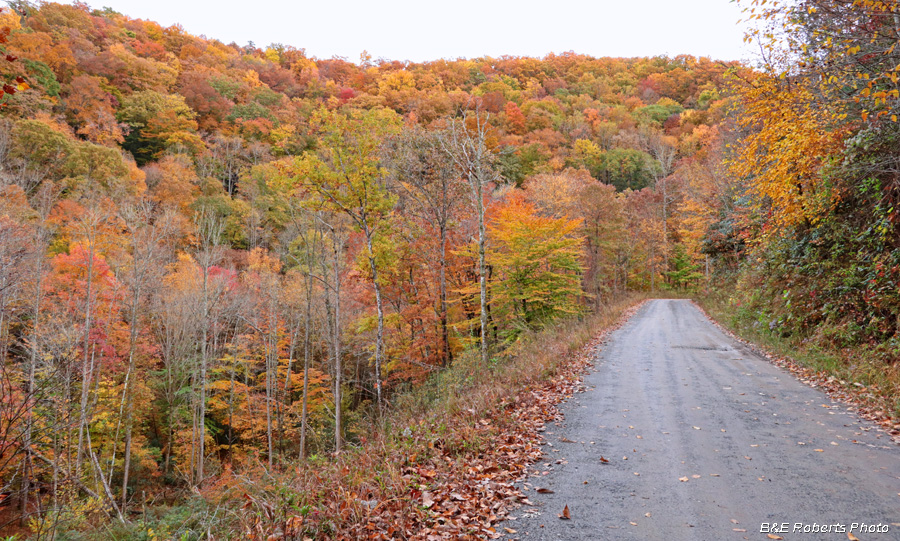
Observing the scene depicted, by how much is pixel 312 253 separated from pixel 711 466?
1608 centimetres

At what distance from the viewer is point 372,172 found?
46.1 feet

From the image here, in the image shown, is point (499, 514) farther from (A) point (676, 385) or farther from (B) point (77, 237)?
(B) point (77, 237)

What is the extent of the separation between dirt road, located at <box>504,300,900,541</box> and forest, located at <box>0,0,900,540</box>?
1.44 metres

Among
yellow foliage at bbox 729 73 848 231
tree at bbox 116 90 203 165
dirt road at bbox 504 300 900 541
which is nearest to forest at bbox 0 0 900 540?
yellow foliage at bbox 729 73 848 231

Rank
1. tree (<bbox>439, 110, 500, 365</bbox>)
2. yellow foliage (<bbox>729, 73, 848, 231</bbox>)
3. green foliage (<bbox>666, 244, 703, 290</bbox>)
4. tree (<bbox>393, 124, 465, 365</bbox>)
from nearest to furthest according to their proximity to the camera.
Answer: yellow foliage (<bbox>729, 73, 848, 231</bbox>)
tree (<bbox>439, 110, 500, 365</bbox>)
tree (<bbox>393, 124, 465, 365</bbox>)
green foliage (<bbox>666, 244, 703, 290</bbox>)

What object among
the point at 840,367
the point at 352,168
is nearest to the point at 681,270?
the point at 840,367

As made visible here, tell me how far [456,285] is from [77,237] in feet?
73.6

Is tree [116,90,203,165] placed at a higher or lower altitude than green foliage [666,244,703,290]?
higher

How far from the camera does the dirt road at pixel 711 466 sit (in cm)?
388

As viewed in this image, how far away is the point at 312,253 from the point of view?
59.4 feet

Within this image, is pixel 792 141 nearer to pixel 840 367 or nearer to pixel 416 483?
pixel 840 367

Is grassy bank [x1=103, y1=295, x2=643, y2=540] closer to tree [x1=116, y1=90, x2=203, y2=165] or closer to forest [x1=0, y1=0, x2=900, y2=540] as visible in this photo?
forest [x1=0, y1=0, x2=900, y2=540]

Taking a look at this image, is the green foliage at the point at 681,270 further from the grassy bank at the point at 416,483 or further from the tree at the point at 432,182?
the grassy bank at the point at 416,483

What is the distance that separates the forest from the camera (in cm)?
829
